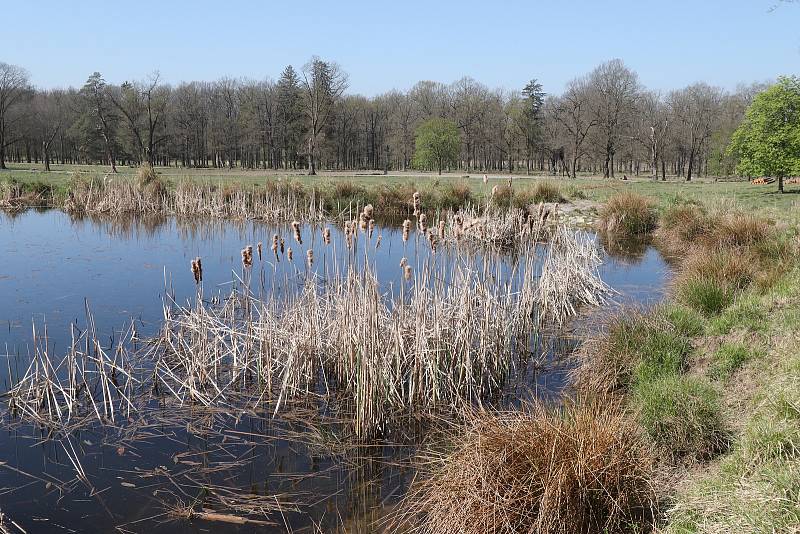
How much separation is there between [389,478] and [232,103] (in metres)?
83.3

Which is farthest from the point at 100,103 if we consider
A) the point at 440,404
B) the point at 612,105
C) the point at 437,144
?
the point at 440,404

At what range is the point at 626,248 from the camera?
1833 centimetres

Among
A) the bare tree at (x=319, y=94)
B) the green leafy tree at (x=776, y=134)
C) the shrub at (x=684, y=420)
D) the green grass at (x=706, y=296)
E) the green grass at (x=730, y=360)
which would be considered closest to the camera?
the shrub at (x=684, y=420)

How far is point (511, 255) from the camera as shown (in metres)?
14.7

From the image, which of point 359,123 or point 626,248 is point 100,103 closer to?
point 359,123

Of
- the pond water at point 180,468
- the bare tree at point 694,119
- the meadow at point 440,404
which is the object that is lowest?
the pond water at point 180,468

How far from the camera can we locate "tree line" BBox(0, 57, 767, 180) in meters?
53.1

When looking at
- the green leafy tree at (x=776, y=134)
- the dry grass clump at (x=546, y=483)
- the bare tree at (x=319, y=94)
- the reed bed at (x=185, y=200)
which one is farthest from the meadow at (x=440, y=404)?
the bare tree at (x=319, y=94)

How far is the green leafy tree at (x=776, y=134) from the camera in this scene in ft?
83.8

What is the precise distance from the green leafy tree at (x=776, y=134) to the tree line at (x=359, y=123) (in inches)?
917

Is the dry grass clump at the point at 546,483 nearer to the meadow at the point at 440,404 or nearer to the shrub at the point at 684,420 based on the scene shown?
the meadow at the point at 440,404

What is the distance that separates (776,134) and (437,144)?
32859 mm

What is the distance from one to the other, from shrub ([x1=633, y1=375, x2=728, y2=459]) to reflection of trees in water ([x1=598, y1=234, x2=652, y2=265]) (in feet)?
36.4

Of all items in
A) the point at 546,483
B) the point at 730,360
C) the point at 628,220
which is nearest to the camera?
the point at 546,483
